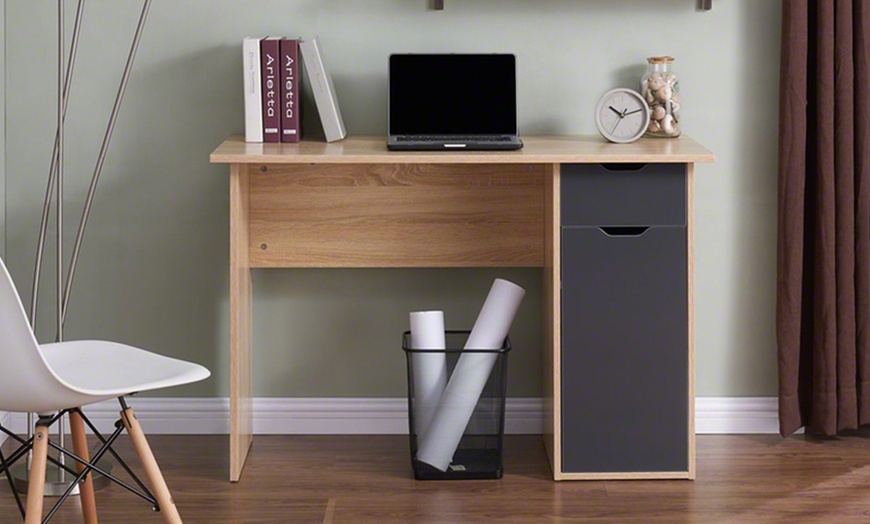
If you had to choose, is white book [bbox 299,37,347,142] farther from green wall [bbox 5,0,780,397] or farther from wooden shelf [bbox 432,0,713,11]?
wooden shelf [bbox 432,0,713,11]

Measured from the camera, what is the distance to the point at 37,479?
2084 mm

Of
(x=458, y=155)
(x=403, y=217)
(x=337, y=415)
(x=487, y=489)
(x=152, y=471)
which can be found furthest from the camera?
(x=337, y=415)

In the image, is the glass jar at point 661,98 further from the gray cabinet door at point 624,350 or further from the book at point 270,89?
the book at point 270,89

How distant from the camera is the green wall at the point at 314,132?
314cm

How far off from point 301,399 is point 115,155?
0.84 metres

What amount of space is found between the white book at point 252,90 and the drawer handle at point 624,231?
893 millimetres

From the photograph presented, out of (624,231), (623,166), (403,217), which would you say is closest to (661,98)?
(623,166)

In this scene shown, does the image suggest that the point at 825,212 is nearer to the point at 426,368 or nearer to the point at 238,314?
the point at 426,368

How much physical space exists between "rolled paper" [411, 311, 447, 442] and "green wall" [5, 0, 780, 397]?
33cm

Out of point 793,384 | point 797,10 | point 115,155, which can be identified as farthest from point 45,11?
point 793,384

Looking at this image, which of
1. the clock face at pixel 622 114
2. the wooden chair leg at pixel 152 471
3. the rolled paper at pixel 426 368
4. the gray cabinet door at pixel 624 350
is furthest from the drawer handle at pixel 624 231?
the wooden chair leg at pixel 152 471

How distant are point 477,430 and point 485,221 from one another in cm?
55

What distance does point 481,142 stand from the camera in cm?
284

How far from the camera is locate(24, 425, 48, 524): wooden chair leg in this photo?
2059 millimetres
